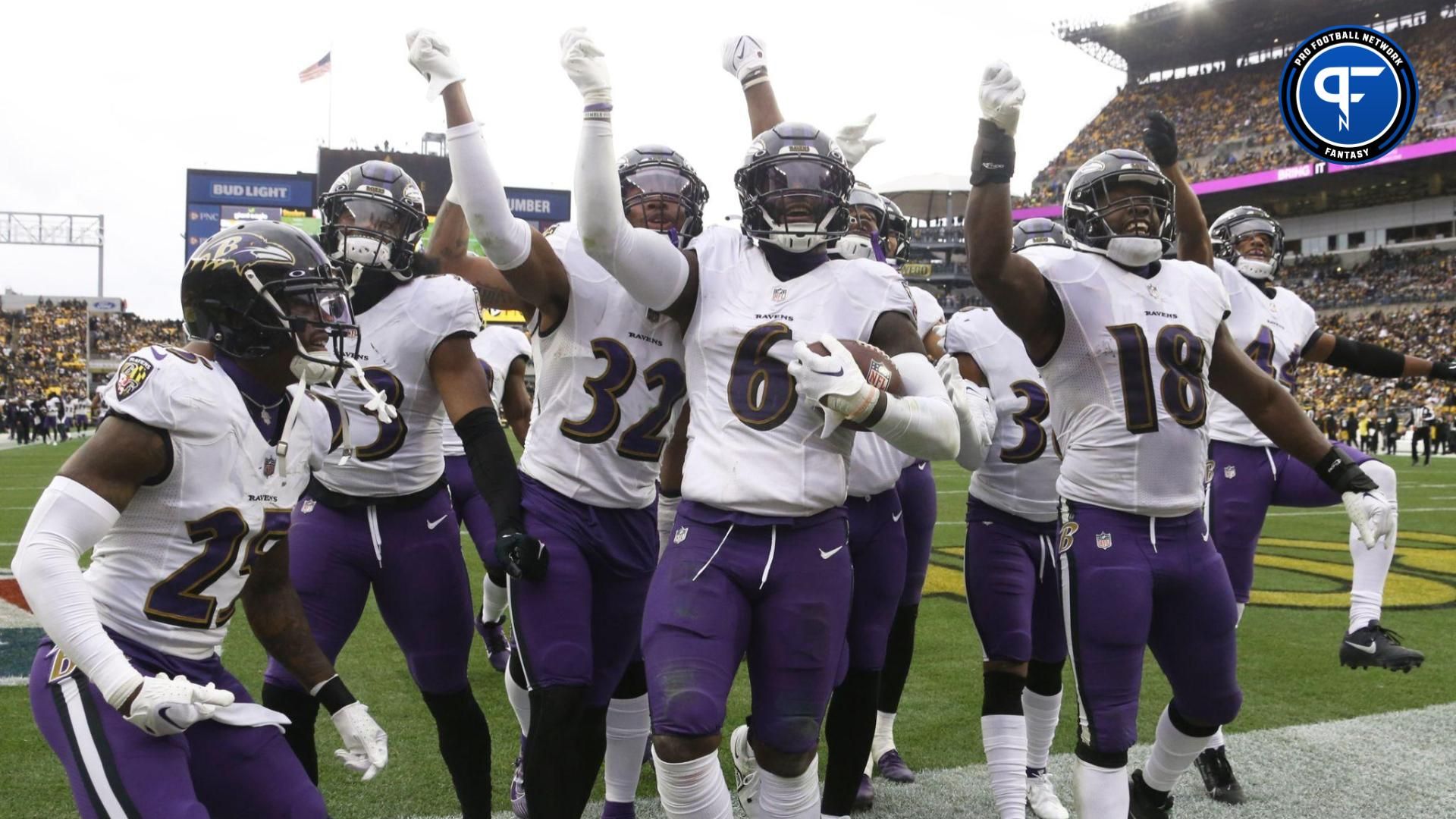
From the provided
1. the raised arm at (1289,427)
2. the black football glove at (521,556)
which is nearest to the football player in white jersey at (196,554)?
the black football glove at (521,556)

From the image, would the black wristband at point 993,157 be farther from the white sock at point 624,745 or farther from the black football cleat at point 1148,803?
Result: the black football cleat at point 1148,803

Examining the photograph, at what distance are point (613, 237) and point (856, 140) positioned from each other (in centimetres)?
236

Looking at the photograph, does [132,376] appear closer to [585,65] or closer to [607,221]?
[607,221]

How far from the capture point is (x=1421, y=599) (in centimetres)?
870

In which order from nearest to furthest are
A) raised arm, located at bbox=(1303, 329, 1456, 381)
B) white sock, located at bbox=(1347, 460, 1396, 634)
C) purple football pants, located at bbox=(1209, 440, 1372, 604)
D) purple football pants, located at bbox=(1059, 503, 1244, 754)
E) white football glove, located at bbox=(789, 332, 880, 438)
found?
white football glove, located at bbox=(789, 332, 880, 438)
purple football pants, located at bbox=(1059, 503, 1244, 754)
white sock, located at bbox=(1347, 460, 1396, 634)
purple football pants, located at bbox=(1209, 440, 1372, 604)
raised arm, located at bbox=(1303, 329, 1456, 381)

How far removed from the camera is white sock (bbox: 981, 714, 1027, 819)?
13.4 feet

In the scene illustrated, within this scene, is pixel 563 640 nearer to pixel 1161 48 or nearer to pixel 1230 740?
pixel 1230 740

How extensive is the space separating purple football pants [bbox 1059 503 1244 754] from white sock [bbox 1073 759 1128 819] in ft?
0.25

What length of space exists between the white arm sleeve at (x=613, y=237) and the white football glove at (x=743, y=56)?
5.44 ft

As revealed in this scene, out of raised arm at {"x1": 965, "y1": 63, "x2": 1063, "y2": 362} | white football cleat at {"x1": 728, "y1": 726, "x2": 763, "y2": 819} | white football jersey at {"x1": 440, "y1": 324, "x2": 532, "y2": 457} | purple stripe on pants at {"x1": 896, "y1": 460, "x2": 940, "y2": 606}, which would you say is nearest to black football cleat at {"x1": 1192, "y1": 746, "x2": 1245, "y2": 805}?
purple stripe on pants at {"x1": 896, "y1": 460, "x2": 940, "y2": 606}

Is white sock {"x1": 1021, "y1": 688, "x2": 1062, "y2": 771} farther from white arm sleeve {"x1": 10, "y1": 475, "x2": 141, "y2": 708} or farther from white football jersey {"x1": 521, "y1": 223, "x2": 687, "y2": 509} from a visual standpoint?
white arm sleeve {"x1": 10, "y1": 475, "x2": 141, "y2": 708}

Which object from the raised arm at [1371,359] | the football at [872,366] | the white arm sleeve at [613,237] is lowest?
the football at [872,366]

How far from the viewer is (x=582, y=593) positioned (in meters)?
3.39

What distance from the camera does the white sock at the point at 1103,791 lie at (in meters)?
3.45
